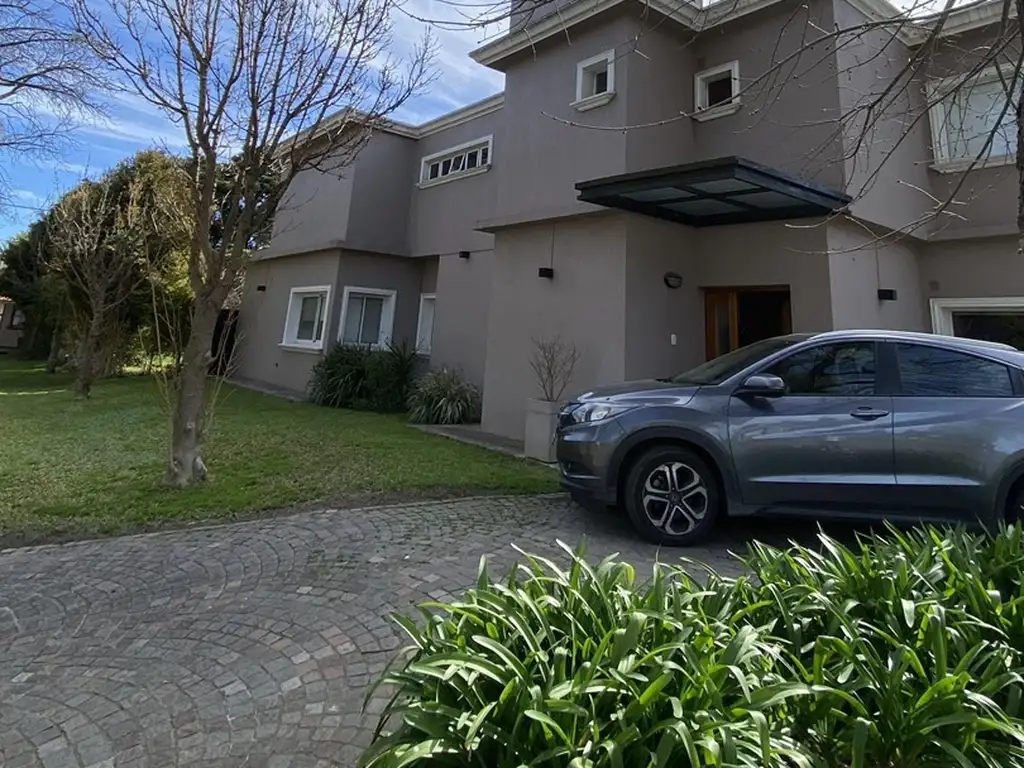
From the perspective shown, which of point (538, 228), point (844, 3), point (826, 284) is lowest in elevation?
point (826, 284)

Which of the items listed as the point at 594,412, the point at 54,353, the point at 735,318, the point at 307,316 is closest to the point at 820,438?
the point at 594,412

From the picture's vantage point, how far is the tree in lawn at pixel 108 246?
13430 mm

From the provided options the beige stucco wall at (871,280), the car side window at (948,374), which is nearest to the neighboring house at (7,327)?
the beige stucco wall at (871,280)

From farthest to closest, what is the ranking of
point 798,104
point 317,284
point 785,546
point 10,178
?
1. point 317,284
2. point 10,178
3. point 798,104
4. point 785,546

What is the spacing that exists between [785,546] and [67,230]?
52.1 ft

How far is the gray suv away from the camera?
14.2 feet

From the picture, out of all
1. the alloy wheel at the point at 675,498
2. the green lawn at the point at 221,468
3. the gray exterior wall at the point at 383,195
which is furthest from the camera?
the gray exterior wall at the point at 383,195

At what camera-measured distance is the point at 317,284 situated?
15.1m

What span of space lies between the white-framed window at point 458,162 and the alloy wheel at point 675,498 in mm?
10242

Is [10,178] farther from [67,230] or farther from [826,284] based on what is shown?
[826,284]

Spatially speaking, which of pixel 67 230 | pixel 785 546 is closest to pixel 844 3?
pixel 785 546

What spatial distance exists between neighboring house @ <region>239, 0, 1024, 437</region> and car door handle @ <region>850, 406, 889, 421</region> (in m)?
3.15

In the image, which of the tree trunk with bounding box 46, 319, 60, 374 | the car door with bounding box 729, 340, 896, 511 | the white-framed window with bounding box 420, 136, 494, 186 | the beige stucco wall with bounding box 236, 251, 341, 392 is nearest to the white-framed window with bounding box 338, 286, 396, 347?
the beige stucco wall with bounding box 236, 251, 341, 392

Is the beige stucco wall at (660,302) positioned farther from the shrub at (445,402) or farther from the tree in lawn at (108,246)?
the tree in lawn at (108,246)
